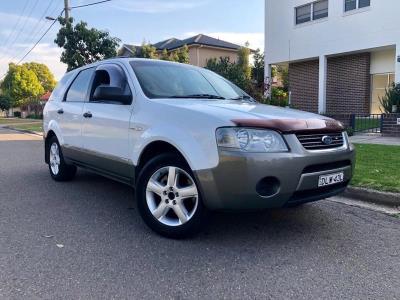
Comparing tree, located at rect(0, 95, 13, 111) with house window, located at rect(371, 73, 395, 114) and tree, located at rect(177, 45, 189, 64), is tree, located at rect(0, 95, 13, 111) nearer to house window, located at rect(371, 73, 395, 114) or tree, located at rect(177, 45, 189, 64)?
tree, located at rect(177, 45, 189, 64)

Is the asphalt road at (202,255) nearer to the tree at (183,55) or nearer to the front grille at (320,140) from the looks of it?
the front grille at (320,140)

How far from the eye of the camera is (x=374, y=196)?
5.44 metres

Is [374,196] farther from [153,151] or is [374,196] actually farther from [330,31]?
[330,31]

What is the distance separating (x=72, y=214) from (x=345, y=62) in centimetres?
1902

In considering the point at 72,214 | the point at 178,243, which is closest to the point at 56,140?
the point at 72,214

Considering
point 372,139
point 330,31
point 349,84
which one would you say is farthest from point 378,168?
point 349,84

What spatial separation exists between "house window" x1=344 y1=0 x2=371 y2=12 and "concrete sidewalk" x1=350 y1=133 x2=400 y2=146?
309 inches

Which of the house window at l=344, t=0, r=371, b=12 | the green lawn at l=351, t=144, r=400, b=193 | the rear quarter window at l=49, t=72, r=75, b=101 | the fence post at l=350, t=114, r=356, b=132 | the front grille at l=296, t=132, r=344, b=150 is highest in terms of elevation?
the house window at l=344, t=0, r=371, b=12

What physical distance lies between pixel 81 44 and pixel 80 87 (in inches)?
714

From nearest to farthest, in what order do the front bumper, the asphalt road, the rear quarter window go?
1. the asphalt road
2. the front bumper
3. the rear quarter window

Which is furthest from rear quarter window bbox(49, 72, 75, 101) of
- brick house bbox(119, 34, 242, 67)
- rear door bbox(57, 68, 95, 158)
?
brick house bbox(119, 34, 242, 67)

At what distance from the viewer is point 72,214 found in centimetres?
489

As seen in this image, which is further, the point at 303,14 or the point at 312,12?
the point at 303,14

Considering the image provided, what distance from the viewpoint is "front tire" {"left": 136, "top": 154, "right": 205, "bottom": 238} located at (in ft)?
12.6
